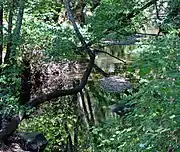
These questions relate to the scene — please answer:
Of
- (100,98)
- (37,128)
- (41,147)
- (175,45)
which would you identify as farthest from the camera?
(100,98)

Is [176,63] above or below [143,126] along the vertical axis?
above

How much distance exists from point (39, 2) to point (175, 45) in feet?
15.0

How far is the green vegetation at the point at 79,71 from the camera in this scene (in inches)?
83.4

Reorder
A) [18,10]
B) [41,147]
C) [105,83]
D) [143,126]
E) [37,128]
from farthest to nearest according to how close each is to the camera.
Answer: [105,83] → [37,128] → [18,10] → [41,147] → [143,126]

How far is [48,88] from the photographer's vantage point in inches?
319

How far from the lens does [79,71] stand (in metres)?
9.79

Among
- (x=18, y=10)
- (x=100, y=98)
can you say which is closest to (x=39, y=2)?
(x=18, y=10)

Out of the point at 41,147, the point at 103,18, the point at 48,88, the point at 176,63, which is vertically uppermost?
the point at 103,18

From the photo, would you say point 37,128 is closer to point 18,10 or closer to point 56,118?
point 56,118

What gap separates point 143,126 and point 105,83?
698 cm

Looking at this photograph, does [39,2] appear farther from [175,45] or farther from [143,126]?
[143,126]

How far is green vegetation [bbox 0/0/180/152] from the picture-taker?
212 centimetres

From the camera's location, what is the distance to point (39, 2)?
Result: 6473 millimetres

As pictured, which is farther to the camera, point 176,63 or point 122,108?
point 122,108
